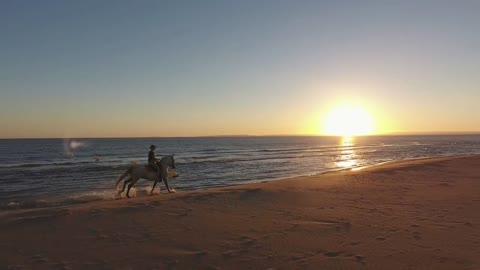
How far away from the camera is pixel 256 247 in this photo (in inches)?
310

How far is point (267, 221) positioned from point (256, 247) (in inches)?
93.2

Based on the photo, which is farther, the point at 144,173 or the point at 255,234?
the point at 144,173

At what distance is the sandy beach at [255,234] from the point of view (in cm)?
711

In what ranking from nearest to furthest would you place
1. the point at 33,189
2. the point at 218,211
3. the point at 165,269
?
the point at 165,269 → the point at 218,211 → the point at 33,189

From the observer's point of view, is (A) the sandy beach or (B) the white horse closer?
(A) the sandy beach

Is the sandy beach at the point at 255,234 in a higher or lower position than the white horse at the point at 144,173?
lower

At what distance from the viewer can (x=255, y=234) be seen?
350 inches

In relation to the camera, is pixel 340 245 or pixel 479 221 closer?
pixel 340 245

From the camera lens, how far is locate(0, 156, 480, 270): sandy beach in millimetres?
7105

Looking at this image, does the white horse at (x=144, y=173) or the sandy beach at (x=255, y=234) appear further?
the white horse at (x=144, y=173)

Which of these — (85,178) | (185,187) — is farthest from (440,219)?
(85,178)

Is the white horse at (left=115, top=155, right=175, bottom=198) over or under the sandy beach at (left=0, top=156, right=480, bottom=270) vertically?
over

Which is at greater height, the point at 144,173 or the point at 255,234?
the point at 144,173

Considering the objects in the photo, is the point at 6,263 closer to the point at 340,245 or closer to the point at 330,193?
the point at 340,245
